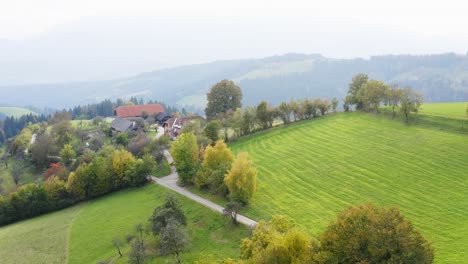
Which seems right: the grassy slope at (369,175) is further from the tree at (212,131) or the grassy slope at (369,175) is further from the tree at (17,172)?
the tree at (17,172)

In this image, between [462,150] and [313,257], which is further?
[462,150]

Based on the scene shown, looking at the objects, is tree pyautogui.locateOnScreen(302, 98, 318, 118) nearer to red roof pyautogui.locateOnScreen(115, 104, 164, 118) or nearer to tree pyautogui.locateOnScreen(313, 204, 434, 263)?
red roof pyautogui.locateOnScreen(115, 104, 164, 118)

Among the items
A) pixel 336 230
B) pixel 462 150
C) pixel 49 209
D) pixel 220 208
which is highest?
pixel 336 230

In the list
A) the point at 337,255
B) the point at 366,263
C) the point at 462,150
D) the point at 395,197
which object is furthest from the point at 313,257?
the point at 462,150

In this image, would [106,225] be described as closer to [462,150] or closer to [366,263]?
[366,263]

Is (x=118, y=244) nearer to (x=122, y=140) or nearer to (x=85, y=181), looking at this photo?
(x=85, y=181)

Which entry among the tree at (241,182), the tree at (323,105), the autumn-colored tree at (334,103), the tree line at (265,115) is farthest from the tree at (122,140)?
the autumn-colored tree at (334,103)
